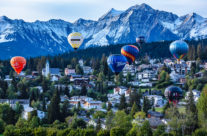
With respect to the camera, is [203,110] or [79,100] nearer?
[203,110]

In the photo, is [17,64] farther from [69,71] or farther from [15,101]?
[69,71]

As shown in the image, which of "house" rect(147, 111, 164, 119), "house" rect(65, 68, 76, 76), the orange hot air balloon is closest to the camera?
"house" rect(147, 111, 164, 119)

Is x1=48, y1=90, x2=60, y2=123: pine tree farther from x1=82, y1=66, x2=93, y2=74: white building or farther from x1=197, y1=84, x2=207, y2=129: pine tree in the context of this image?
x1=82, y1=66, x2=93, y2=74: white building

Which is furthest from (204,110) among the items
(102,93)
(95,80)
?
(95,80)

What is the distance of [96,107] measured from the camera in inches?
2744

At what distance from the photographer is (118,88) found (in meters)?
81.8

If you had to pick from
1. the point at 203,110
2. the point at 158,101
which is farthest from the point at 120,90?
the point at 203,110

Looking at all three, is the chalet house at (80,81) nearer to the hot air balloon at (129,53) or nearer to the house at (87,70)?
the house at (87,70)

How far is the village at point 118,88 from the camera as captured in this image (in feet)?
207

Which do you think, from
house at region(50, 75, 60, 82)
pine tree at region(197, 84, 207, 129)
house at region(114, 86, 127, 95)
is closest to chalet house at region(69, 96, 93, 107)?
house at region(114, 86, 127, 95)

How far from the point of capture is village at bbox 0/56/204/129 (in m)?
63.2

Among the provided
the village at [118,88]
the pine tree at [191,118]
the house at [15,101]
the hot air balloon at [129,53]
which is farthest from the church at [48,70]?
the pine tree at [191,118]

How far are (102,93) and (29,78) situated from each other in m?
17.5

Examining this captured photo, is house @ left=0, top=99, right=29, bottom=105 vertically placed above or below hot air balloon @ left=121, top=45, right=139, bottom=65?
below
